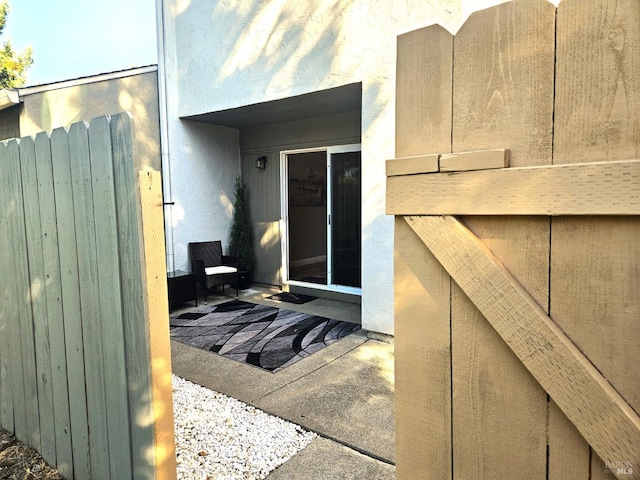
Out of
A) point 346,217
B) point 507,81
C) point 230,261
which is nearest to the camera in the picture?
point 507,81

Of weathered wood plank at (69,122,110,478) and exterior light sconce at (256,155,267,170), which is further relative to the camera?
exterior light sconce at (256,155,267,170)

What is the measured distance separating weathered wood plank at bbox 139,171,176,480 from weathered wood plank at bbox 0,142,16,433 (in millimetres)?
1099

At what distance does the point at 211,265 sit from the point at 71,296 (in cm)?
467

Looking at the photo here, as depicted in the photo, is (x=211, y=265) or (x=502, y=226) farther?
(x=211, y=265)

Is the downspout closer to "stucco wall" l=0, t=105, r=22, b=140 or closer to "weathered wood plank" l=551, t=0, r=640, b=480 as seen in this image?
"stucco wall" l=0, t=105, r=22, b=140

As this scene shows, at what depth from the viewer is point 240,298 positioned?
630 centimetres

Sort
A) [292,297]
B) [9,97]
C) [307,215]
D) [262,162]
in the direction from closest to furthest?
[292,297] → [9,97] → [262,162] → [307,215]

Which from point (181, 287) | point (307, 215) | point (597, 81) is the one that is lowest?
point (181, 287)

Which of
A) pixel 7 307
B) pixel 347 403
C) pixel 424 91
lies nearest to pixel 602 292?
A: pixel 424 91

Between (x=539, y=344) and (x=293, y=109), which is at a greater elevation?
(x=293, y=109)

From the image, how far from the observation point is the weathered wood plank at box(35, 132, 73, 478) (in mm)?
1883

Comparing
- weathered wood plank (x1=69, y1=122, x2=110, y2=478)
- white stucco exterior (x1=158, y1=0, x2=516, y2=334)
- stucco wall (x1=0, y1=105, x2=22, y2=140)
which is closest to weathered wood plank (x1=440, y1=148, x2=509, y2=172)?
weathered wood plank (x1=69, y1=122, x2=110, y2=478)

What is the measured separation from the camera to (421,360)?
108cm

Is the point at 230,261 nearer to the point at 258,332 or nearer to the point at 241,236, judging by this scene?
the point at 241,236
